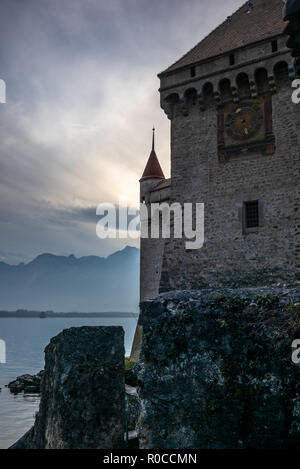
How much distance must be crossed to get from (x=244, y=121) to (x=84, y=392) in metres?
14.1

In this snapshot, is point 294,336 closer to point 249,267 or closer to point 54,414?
point 54,414

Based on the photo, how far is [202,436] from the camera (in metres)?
3.23

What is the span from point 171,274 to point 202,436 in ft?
45.2

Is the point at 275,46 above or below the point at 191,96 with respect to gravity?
above

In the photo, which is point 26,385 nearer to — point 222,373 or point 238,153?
point 238,153

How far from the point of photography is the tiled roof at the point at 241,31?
16109 mm

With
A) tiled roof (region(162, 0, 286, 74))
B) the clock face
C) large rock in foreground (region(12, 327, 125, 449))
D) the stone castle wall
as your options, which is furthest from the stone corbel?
large rock in foreground (region(12, 327, 125, 449))

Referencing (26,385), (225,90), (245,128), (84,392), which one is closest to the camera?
(84,392)

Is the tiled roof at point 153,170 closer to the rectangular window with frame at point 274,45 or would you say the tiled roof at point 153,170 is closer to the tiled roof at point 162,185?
the tiled roof at point 162,185

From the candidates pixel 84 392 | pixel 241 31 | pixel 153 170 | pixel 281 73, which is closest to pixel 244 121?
pixel 281 73

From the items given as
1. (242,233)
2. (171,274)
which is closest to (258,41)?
(242,233)

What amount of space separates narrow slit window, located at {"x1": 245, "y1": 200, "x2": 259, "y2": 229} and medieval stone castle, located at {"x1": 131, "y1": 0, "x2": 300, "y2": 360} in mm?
38

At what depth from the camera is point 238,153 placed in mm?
16031

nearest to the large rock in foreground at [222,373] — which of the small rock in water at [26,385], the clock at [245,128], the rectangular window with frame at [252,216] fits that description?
the rectangular window with frame at [252,216]
